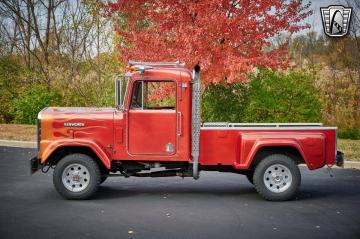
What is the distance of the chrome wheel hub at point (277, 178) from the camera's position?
9578 millimetres

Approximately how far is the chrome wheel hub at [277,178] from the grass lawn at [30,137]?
5.06 metres

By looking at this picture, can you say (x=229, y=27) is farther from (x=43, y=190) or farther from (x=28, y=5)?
(x=28, y=5)

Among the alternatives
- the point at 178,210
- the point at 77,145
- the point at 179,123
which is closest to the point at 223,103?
the point at 179,123

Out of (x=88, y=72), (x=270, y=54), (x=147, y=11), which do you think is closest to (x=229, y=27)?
(x=270, y=54)

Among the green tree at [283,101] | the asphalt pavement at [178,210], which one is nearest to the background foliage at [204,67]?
the green tree at [283,101]

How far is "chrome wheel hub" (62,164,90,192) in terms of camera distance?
372 inches

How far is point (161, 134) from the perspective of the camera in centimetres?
955

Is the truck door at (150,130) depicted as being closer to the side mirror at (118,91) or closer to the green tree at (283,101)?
the side mirror at (118,91)

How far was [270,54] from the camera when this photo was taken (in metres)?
16.1

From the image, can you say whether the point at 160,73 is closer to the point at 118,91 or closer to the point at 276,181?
the point at 118,91

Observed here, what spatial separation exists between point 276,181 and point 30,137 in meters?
10.8

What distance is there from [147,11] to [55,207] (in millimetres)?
9137

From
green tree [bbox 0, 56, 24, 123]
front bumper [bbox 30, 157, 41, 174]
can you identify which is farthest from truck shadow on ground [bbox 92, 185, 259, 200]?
green tree [bbox 0, 56, 24, 123]

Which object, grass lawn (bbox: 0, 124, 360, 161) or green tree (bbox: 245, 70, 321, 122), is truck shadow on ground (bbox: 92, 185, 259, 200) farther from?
green tree (bbox: 245, 70, 321, 122)
